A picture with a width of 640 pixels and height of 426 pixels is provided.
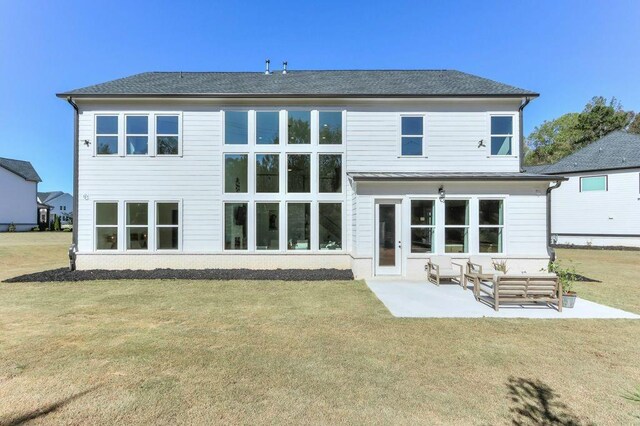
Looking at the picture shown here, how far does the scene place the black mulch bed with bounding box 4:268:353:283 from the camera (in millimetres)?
10156

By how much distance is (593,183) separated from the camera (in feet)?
71.4

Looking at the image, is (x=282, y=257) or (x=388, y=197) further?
(x=282, y=257)

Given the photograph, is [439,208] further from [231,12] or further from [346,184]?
[231,12]

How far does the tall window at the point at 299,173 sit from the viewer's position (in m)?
11.9

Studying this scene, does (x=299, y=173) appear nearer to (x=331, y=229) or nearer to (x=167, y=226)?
(x=331, y=229)

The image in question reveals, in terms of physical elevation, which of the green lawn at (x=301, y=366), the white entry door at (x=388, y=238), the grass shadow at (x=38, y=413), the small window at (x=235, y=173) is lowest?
the green lawn at (x=301, y=366)

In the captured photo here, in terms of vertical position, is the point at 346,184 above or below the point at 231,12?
below

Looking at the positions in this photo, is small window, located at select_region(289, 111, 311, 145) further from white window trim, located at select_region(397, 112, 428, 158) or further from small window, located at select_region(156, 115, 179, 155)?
small window, located at select_region(156, 115, 179, 155)

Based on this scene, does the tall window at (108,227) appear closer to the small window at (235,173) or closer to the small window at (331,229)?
the small window at (235,173)

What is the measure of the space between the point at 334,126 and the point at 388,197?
3.76 meters

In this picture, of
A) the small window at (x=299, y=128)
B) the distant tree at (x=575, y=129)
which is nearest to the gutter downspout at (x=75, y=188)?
the small window at (x=299, y=128)

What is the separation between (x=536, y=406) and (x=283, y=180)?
10003mm

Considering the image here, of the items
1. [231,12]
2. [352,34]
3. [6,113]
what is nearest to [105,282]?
[231,12]

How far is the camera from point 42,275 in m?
10.4
